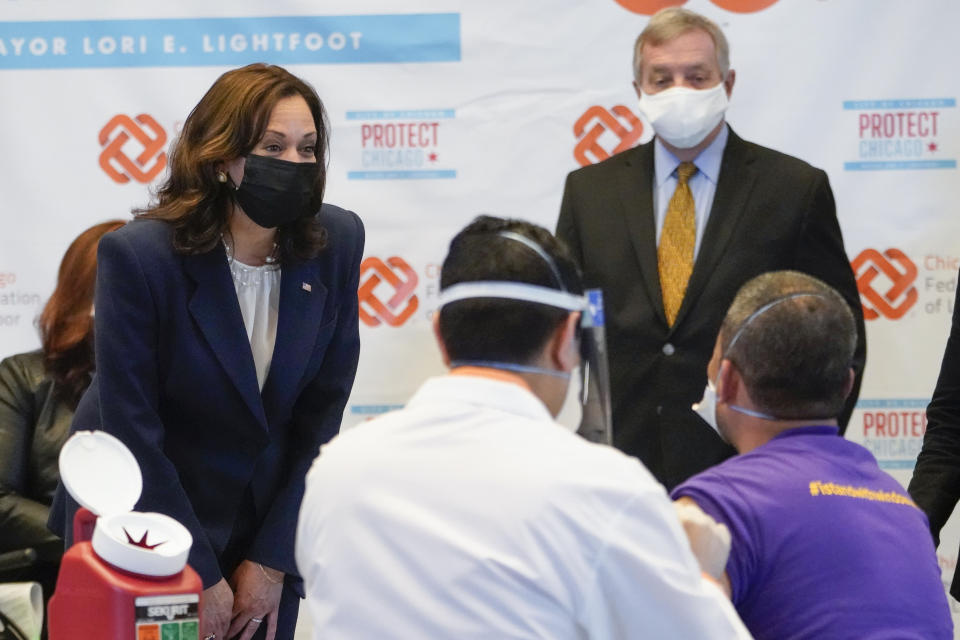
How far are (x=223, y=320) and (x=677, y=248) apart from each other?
1158 mm

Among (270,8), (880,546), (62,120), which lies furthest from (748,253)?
(62,120)

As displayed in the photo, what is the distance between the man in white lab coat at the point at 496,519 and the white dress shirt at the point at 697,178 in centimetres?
164

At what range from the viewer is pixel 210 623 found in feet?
8.37

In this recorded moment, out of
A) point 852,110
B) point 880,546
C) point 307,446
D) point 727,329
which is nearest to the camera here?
point 880,546

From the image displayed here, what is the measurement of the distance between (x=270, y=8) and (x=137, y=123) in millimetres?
540

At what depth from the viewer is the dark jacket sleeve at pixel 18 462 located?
11.8ft

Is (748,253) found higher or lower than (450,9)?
lower

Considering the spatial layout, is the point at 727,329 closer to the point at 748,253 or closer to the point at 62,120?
the point at 748,253

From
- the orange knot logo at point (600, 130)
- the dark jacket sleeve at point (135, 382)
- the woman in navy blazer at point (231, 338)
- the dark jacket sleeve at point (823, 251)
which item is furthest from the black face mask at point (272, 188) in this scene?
the orange knot logo at point (600, 130)

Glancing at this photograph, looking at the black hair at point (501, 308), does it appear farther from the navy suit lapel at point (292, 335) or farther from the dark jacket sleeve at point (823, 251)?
the dark jacket sleeve at point (823, 251)

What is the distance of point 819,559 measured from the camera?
182 centimetres

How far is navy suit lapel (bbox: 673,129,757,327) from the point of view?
3.15 metres

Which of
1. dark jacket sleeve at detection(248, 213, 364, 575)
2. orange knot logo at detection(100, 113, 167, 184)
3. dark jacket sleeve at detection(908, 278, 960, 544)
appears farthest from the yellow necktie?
orange knot logo at detection(100, 113, 167, 184)

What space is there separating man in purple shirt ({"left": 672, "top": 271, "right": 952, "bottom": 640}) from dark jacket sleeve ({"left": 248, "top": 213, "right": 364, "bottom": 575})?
3.15ft
